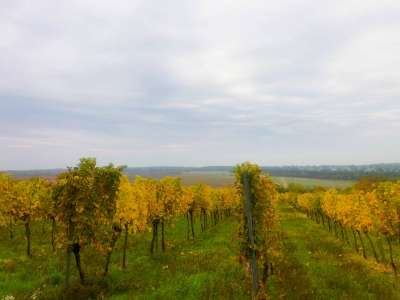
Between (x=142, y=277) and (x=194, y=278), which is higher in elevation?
(x=194, y=278)

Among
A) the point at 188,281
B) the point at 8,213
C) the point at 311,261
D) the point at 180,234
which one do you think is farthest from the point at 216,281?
the point at 180,234

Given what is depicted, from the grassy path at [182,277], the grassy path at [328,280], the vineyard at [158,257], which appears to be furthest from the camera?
the grassy path at [328,280]

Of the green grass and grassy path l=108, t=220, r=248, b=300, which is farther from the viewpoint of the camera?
the green grass

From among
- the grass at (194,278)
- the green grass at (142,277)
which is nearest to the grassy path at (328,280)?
the grass at (194,278)

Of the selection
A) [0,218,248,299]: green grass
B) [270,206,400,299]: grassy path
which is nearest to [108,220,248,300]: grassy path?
[0,218,248,299]: green grass

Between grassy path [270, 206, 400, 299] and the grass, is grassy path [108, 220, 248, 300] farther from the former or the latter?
grassy path [270, 206, 400, 299]

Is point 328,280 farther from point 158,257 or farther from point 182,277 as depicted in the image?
point 158,257

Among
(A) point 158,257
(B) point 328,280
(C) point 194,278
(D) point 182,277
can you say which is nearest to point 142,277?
(D) point 182,277

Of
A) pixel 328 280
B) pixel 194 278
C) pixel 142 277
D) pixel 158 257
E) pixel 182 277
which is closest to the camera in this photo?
pixel 194 278

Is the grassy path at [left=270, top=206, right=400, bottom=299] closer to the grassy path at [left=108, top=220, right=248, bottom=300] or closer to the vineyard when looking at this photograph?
the vineyard

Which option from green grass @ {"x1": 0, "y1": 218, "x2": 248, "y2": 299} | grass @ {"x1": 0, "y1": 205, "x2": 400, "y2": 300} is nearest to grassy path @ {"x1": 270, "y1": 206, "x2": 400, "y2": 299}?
grass @ {"x1": 0, "y1": 205, "x2": 400, "y2": 300}

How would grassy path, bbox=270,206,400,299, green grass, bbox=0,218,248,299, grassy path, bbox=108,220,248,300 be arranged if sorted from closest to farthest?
1. grassy path, bbox=108,220,248,300
2. green grass, bbox=0,218,248,299
3. grassy path, bbox=270,206,400,299

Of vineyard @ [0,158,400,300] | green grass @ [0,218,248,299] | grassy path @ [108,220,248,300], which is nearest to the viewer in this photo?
vineyard @ [0,158,400,300]

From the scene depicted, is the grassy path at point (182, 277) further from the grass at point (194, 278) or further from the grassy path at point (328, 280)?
the grassy path at point (328, 280)
